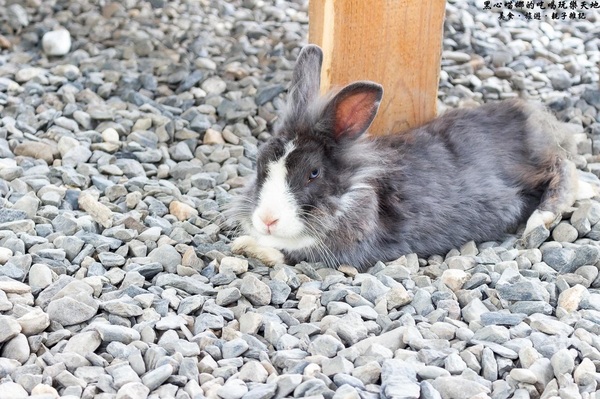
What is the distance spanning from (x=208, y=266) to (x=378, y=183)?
32.2 inches

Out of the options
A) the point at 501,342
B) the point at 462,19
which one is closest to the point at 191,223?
the point at 501,342

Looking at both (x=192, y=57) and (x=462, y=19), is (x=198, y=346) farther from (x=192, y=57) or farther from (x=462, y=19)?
(x=462, y=19)

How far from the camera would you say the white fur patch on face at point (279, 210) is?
3.73 m

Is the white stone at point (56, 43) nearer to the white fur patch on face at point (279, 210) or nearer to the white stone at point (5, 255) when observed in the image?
the white stone at point (5, 255)

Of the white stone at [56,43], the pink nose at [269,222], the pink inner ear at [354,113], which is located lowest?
the pink nose at [269,222]

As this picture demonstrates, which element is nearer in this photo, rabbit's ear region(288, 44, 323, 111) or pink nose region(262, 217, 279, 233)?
pink nose region(262, 217, 279, 233)

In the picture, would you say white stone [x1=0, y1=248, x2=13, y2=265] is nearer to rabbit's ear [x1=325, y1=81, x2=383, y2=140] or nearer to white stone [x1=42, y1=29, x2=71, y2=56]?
rabbit's ear [x1=325, y1=81, x2=383, y2=140]

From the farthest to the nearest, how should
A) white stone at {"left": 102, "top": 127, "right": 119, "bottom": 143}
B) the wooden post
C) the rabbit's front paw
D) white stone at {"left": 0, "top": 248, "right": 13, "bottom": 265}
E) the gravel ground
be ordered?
white stone at {"left": 102, "top": 127, "right": 119, "bottom": 143}, the wooden post, the rabbit's front paw, white stone at {"left": 0, "top": 248, "right": 13, "bottom": 265}, the gravel ground

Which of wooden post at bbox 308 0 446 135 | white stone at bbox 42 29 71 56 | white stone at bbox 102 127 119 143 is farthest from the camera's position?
white stone at bbox 42 29 71 56

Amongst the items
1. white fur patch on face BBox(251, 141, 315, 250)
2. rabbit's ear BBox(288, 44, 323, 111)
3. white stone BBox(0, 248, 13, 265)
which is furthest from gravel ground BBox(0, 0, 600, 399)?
rabbit's ear BBox(288, 44, 323, 111)

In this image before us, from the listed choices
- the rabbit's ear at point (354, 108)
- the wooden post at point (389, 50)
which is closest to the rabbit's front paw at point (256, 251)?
the rabbit's ear at point (354, 108)

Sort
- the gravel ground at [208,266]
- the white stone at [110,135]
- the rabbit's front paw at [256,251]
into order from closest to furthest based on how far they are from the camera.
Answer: the gravel ground at [208,266] → the rabbit's front paw at [256,251] → the white stone at [110,135]

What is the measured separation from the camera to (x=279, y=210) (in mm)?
3725

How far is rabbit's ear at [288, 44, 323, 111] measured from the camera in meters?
3.99
